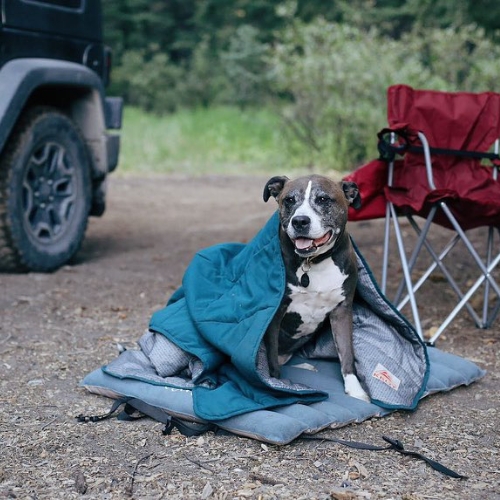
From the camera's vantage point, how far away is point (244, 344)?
3396mm

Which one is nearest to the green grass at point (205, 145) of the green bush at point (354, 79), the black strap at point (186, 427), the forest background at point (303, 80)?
the forest background at point (303, 80)

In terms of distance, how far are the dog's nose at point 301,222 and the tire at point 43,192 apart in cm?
279

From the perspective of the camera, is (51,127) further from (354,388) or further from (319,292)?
(354,388)

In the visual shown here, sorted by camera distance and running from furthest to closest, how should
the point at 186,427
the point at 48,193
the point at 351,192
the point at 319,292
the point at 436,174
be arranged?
the point at 48,193 < the point at 436,174 < the point at 351,192 < the point at 319,292 < the point at 186,427

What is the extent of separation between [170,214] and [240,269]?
5.55m

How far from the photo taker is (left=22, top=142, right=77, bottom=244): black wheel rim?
5824mm

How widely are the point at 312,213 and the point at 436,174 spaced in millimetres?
1783

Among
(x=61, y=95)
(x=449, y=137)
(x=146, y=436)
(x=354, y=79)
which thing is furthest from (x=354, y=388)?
(x=354, y=79)

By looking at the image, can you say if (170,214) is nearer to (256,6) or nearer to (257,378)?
(257,378)

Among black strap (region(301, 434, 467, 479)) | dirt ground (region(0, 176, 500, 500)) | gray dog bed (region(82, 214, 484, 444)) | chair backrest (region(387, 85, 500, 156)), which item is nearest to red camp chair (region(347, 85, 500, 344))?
chair backrest (region(387, 85, 500, 156))

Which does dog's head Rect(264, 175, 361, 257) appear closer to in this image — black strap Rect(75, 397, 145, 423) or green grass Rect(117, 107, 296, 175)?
Result: black strap Rect(75, 397, 145, 423)

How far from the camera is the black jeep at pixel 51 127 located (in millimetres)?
5477

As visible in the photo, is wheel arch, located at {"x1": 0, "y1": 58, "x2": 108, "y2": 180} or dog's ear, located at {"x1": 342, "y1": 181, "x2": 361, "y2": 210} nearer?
dog's ear, located at {"x1": 342, "y1": 181, "x2": 361, "y2": 210}

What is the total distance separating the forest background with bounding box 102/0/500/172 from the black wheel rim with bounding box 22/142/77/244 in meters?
6.86
